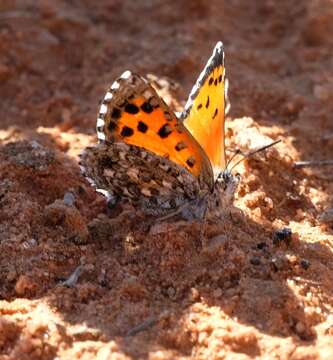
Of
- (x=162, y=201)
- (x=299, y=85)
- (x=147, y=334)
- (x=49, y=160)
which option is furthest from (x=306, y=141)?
(x=147, y=334)

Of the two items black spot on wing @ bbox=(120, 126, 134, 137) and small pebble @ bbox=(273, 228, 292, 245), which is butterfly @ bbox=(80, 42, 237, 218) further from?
small pebble @ bbox=(273, 228, 292, 245)

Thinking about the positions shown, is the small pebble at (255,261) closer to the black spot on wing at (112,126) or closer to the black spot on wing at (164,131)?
the black spot on wing at (164,131)

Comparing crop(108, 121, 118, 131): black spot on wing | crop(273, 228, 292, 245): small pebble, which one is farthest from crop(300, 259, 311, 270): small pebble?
crop(108, 121, 118, 131): black spot on wing

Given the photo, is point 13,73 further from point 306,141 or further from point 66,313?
point 66,313

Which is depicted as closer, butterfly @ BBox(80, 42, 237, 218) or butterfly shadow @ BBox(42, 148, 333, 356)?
butterfly shadow @ BBox(42, 148, 333, 356)

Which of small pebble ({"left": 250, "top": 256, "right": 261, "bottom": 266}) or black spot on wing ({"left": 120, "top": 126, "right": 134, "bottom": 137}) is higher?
black spot on wing ({"left": 120, "top": 126, "right": 134, "bottom": 137})

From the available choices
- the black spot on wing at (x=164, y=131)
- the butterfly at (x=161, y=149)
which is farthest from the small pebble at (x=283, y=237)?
the black spot on wing at (x=164, y=131)

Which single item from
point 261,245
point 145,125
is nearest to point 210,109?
point 145,125
